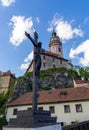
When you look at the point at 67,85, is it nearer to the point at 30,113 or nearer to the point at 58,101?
the point at 58,101

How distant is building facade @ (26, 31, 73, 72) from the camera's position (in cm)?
5194

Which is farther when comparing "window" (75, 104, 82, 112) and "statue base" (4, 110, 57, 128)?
"window" (75, 104, 82, 112)

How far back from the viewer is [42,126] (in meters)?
3.90

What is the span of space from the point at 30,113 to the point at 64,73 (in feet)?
142

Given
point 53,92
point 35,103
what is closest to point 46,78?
point 53,92

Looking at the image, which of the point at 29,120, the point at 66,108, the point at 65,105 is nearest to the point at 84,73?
the point at 65,105

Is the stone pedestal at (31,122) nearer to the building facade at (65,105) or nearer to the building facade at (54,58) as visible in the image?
the building facade at (65,105)

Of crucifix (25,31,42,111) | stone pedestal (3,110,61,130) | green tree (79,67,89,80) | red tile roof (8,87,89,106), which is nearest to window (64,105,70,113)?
red tile roof (8,87,89,106)

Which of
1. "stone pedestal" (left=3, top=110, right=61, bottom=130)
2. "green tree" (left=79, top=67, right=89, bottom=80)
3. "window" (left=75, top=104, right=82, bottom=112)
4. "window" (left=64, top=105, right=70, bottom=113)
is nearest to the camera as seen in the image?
"stone pedestal" (left=3, top=110, right=61, bottom=130)

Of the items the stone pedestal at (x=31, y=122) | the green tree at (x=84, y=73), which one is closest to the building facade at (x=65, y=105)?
the stone pedestal at (x=31, y=122)

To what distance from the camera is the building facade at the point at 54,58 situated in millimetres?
51938

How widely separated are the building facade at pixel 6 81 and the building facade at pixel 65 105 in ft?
79.7

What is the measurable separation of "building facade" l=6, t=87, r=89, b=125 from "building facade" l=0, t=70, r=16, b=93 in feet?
79.7

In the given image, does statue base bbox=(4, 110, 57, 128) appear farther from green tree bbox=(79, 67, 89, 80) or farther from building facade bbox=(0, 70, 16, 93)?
green tree bbox=(79, 67, 89, 80)
